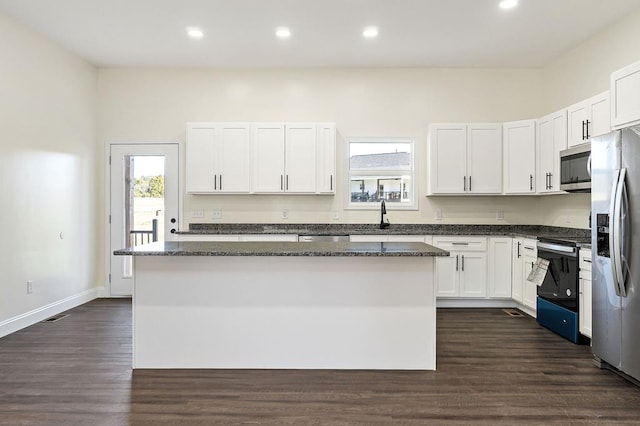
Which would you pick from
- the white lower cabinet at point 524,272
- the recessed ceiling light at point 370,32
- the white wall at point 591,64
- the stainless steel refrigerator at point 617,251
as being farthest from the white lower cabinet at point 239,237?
the white wall at point 591,64

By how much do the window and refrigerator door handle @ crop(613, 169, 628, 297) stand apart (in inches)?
110

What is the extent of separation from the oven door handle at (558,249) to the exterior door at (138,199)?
4399 millimetres

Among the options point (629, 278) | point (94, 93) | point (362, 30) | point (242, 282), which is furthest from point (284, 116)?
point (629, 278)

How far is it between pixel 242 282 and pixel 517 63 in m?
4.57

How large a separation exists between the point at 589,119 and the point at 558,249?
1289 mm

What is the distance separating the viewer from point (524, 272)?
177 inches

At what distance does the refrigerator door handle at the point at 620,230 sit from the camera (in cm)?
272

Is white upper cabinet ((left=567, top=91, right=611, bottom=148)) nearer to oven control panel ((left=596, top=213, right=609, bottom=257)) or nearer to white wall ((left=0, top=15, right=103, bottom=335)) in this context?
oven control panel ((left=596, top=213, right=609, bottom=257))

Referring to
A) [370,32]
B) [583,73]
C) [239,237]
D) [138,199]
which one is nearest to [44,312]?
[138,199]

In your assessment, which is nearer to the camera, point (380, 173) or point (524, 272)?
point (524, 272)

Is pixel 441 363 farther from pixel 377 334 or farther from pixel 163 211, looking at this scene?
pixel 163 211

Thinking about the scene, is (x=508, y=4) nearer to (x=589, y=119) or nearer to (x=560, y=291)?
(x=589, y=119)

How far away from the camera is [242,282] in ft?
9.50

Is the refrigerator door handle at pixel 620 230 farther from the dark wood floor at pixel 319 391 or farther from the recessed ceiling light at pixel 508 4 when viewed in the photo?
the recessed ceiling light at pixel 508 4
